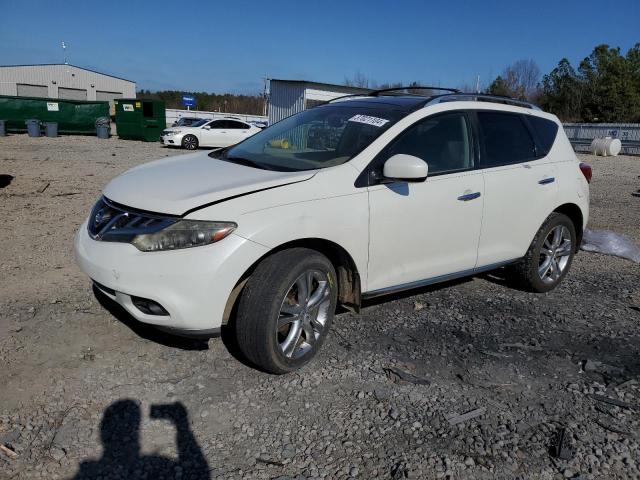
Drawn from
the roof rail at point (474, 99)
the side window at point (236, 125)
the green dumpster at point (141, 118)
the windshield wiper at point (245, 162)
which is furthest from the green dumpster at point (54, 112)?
the roof rail at point (474, 99)

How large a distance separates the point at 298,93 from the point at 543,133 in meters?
23.6

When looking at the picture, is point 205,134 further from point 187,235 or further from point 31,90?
point 31,90

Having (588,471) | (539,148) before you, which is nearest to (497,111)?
(539,148)

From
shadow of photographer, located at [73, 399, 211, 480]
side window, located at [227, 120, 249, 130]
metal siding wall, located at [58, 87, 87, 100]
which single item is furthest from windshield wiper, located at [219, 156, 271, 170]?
metal siding wall, located at [58, 87, 87, 100]

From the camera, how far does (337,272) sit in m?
3.68

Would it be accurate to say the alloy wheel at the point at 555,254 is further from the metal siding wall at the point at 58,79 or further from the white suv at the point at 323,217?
the metal siding wall at the point at 58,79

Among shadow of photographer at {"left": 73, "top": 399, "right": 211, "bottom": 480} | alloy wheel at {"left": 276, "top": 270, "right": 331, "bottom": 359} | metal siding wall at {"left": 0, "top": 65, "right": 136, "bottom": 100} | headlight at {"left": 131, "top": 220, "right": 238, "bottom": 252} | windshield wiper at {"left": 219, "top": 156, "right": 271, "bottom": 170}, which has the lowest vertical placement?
shadow of photographer at {"left": 73, "top": 399, "right": 211, "bottom": 480}

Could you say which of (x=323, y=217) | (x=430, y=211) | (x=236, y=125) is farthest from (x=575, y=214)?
(x=236, y=125)

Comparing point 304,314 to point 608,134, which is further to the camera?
point 608,134

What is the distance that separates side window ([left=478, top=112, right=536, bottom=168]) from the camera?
4383 mm

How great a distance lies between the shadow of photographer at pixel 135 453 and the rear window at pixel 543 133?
385cm

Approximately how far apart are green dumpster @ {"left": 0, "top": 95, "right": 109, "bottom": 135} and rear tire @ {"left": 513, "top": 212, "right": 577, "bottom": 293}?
2885cm

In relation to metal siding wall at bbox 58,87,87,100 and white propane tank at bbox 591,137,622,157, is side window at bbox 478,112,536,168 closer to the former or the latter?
white propane tank at bbox 591,137,622,157

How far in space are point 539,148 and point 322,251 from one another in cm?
257
